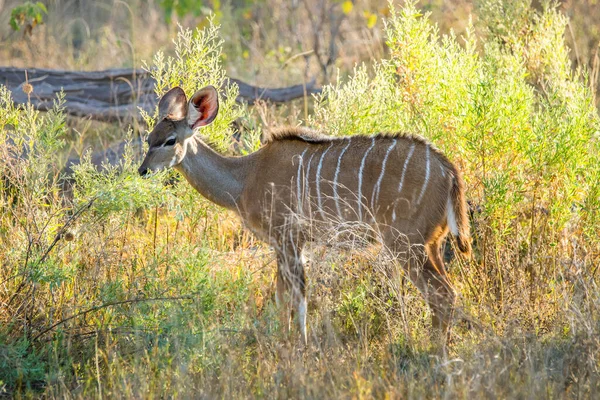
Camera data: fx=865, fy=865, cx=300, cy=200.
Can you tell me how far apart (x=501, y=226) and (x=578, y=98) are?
2.94ft

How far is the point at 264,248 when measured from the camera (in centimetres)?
580

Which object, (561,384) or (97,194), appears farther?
(97,194)

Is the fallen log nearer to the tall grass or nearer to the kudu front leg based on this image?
the tall grass

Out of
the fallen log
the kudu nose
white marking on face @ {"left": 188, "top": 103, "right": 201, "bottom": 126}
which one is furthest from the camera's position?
the fallen log

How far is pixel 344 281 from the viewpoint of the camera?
4.96 m

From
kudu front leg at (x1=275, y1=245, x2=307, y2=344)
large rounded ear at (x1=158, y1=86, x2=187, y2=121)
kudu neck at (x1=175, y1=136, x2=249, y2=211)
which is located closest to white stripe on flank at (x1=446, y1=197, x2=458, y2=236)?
kudu front leg at (x1=275, y1=245, x2=307, y2=344)

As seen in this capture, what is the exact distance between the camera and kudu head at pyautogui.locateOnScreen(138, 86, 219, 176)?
519 cm

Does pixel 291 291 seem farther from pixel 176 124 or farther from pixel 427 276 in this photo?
pixel 176 124

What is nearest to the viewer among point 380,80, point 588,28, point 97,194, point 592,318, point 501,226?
point 592,318

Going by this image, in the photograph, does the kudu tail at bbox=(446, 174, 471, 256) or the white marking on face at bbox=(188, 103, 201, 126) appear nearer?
the kudu tail at bbox=(446, 174, 471, 256)

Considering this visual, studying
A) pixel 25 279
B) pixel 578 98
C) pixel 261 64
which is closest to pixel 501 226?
pixel 578 98

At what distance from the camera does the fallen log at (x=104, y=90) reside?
7.36 meters

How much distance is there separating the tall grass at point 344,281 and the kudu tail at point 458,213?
0.31m

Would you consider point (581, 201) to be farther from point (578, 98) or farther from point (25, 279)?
point (25, 279)
